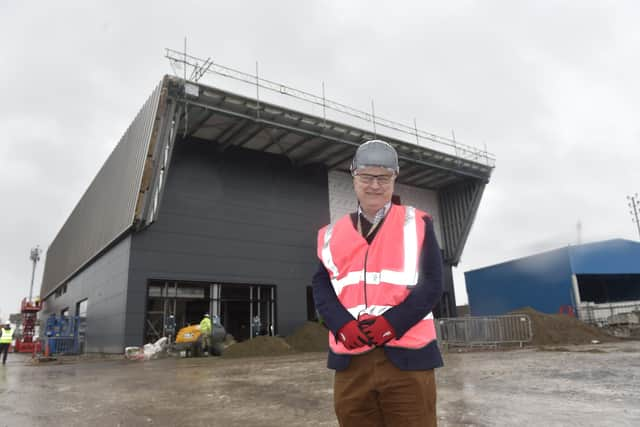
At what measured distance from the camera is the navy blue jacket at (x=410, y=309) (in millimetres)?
1720

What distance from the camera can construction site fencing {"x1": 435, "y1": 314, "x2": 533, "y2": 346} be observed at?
16.0m

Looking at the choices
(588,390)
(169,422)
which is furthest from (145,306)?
(588,390)

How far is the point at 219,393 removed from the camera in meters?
7.01

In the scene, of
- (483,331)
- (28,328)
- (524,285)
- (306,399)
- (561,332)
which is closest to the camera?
(306,399)

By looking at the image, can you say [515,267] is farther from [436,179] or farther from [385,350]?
[385,350]

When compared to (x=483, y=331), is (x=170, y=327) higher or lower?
higher

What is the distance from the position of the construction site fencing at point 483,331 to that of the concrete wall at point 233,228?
10.3 metres

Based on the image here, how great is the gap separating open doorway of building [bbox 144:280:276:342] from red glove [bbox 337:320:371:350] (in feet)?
68.9

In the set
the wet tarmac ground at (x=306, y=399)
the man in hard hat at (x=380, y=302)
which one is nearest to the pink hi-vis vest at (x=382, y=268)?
the man in hard hat at (x=380, y=302)

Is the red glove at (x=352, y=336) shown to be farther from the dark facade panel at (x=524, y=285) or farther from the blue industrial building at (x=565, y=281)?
the dark facade panel at (x=524, y=285)

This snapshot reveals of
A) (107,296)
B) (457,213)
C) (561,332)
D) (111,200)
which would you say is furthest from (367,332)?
(457,213)

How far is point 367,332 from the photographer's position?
1729 millimetres

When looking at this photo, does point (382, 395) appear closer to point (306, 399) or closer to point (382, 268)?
point (382, 268)

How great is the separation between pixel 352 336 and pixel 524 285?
3108 cm
